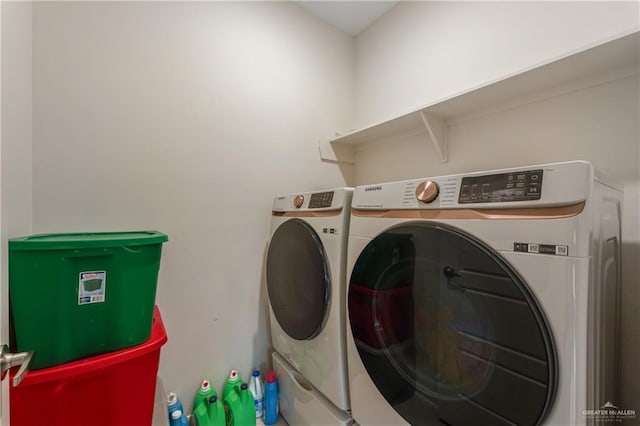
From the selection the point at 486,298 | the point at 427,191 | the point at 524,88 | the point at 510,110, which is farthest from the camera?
the point at 510,110

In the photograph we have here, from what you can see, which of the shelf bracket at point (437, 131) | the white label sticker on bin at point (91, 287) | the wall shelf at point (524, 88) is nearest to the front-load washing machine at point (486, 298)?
the wall shelf at point (524, 88)

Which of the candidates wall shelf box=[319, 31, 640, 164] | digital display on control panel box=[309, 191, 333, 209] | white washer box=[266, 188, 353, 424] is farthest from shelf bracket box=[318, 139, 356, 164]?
digital display on control panel box=[309, 191, 333, 209]

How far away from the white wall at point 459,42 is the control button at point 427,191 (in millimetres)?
691

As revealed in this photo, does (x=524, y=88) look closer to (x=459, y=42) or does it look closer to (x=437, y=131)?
(x=437, y=131)

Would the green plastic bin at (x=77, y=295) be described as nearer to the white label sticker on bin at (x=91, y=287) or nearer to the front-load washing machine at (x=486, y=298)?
the white label sticker on bin at (x=91, y=287)

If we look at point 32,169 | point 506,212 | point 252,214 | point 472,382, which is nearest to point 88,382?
point 32,169

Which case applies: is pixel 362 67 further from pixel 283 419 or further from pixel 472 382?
pixel 283 419

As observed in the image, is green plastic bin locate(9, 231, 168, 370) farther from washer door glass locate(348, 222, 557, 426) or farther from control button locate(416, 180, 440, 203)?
control button locate(416, 180, 440, 203)

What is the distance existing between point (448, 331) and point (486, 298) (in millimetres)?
152

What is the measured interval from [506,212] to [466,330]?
1.03 ft

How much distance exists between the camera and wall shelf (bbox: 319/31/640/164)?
2.93ft

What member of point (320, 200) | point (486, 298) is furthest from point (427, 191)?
point (320, 200)

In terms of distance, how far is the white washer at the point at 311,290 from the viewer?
3.37 ft

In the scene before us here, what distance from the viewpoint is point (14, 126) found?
2.71ft
